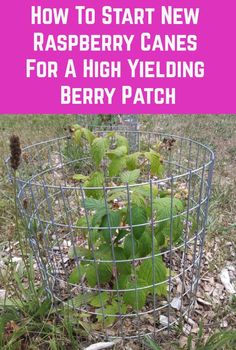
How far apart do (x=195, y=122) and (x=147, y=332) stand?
3.28 m

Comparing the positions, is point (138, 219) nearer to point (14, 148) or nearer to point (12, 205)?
point (14, 148)

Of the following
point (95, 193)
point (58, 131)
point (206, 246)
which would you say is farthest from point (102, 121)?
point (95, 193)

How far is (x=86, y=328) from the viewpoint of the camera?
4.91 ft

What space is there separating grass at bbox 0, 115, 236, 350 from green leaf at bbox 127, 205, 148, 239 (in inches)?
21.1

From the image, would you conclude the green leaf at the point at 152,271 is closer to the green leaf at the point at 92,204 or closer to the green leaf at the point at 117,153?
the green leaf at the point at 92,204

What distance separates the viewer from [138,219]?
122 cm

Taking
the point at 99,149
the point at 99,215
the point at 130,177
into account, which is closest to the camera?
Result: the point at 99,215

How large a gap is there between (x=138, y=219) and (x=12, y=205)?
142cm

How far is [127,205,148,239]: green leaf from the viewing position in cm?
122

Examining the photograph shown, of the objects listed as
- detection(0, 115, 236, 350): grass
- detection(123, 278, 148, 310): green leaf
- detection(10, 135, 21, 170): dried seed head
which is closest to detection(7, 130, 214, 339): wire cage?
detection(123, 278, 148, 310): green leaf

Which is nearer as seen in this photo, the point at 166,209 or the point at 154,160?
the point at 166,209

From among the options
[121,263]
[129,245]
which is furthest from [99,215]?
[121,263]

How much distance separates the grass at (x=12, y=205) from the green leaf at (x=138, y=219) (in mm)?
537

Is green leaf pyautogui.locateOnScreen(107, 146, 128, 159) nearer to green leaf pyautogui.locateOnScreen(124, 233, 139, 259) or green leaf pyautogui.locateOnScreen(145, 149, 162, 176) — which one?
green leaf pyautogui.locateOnScreen(145, 149, 162, 176)
